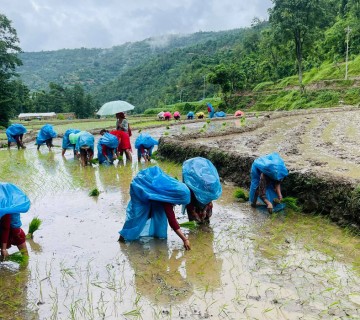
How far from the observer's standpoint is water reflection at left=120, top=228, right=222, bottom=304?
4.07 meters

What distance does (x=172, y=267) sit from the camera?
4.68m

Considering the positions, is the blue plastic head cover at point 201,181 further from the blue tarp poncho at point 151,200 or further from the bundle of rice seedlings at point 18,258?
the bundle of rice seedlings at point 18,258

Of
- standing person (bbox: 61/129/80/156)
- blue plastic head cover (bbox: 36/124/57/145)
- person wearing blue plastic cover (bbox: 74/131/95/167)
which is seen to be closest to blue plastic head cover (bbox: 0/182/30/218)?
person wearing blue plastic cover (bbox: 74/131/95/167)

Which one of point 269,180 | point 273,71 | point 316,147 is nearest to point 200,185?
point 269,180

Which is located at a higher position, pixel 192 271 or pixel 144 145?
pixel 192 271

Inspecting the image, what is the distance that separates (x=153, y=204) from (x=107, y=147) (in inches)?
264

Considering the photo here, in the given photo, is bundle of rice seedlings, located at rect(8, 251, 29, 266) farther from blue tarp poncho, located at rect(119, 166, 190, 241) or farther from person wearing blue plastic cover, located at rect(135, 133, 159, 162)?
person wearing blue plastic cover, located at rect(135, 133, 159, 162)

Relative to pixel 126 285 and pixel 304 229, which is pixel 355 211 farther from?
pixel 126 285

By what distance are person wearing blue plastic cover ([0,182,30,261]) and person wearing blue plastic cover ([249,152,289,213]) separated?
3511mm

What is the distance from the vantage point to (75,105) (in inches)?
2552

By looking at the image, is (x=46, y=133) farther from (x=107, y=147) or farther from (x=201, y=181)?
(x=201, y=181)

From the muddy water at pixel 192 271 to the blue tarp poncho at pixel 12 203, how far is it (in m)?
0.59

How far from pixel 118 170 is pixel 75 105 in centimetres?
5642

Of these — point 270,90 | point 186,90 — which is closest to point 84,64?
point 186,90
